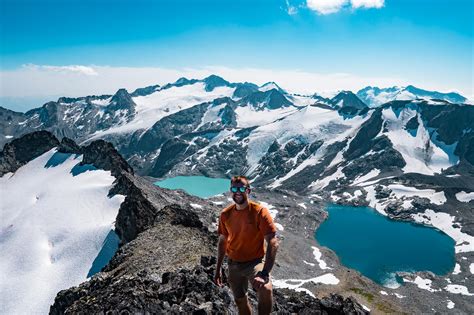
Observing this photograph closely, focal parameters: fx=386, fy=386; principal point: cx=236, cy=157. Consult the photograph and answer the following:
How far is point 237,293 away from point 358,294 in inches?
3718

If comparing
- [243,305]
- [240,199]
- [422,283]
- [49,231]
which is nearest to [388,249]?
[422,283]

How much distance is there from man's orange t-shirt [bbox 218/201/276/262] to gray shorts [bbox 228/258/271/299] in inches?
8.6

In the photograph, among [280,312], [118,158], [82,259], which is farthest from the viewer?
[118,158]

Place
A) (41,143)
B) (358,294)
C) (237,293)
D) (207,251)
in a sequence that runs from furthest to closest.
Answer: (41,143)
(358,294)
(207,251)
(237,293)

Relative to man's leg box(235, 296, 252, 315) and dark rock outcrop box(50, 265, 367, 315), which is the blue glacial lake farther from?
man's leg box(235, 296, 252, 315)

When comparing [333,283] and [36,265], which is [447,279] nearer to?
[333,283]

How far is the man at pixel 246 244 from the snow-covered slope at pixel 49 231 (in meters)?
59.4

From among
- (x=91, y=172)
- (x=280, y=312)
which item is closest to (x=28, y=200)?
(x=91, y=172)

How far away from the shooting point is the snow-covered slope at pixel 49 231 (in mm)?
71000

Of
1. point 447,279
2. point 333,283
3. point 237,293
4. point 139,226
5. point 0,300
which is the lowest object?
point 447,279

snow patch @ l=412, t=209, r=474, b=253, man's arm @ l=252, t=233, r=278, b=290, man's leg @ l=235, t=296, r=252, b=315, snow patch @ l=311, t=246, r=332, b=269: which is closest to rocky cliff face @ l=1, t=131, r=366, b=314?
man's leg @ l=235, t=296, r=252, b=315

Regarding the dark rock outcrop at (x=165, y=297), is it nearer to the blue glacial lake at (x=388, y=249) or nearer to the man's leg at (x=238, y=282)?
the man's leg at (x=238, y=282)

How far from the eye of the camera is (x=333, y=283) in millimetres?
109125

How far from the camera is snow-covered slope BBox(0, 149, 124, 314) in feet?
233
